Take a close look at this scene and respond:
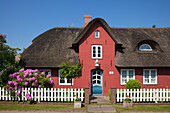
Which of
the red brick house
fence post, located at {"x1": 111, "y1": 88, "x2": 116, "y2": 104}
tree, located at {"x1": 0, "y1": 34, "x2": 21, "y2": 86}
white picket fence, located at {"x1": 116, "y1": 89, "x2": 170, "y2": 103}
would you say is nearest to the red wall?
the red brick house

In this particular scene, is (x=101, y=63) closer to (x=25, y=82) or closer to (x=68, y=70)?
(x=68, y=70)

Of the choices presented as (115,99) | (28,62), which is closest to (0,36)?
(28,62)

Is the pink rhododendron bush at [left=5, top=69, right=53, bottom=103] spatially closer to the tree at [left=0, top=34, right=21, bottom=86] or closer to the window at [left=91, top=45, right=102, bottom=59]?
the tree at [left=0, top=34, right=21, bottom=86]

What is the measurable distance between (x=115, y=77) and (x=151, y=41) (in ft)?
18.1

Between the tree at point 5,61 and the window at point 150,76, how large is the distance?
40.0 feet

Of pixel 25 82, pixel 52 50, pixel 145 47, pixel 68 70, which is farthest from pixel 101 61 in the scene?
pixel 25 82

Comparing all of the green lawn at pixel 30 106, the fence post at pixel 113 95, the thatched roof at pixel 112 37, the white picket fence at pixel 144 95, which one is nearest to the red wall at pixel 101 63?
the thatched roof at pixel 112 37

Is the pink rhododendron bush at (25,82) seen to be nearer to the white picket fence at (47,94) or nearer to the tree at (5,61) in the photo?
the white picket fence at (47,94)

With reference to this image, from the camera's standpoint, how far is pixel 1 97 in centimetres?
1167

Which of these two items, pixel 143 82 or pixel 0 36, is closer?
pixel 0 36

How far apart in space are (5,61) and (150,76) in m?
13.6

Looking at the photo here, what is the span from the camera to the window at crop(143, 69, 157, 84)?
1534 centimetres

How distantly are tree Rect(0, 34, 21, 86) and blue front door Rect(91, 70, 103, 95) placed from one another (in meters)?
7.05

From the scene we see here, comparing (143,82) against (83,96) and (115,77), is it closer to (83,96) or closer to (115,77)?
(115,77)
